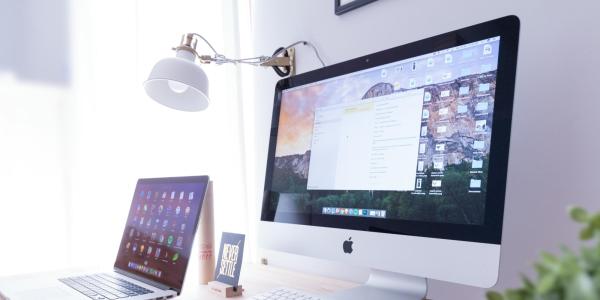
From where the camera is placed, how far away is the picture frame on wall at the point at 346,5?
1112 mm

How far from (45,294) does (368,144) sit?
2.42ft

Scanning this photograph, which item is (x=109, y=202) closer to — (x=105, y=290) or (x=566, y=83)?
(x=105, y=290)

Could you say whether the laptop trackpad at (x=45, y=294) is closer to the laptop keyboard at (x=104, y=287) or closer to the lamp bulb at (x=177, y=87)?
the laptop keyboard at (x=104, y=287)

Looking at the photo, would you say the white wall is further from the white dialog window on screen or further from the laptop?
the laptop

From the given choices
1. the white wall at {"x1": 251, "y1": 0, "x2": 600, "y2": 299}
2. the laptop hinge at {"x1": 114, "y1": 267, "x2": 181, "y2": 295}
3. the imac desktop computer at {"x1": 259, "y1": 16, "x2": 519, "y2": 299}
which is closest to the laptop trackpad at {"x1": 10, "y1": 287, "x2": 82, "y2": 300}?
the laptop hinge at {"x1": 114, "y1": 267, "x2": 181, "y2": 295}

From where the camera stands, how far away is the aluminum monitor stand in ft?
2.46

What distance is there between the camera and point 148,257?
1066mm

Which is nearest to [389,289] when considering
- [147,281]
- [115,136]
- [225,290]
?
[225,290]

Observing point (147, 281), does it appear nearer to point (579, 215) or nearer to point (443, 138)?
point (443, 138)

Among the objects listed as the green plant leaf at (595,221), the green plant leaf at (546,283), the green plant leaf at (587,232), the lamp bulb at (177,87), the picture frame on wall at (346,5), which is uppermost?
the picture frame on wall at (346,5)

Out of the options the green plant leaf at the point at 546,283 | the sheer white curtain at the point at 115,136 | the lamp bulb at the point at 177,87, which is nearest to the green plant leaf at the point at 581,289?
the green plant leaf at the point at 546,283

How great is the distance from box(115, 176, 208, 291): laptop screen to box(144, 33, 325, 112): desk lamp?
0.72ft

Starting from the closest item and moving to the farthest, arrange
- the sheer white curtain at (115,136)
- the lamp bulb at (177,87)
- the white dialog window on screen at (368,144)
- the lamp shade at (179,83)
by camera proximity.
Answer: the white dialog window on screen at (368,144), the lamp shade at (179,83), the lamp bulb at (177,87), the sheer white curtain at (115,136)

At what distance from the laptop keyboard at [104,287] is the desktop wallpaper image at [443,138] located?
43 cm
